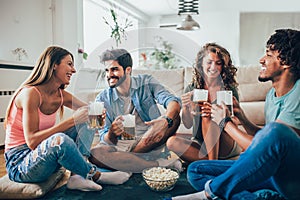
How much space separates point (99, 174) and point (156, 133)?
441 mm

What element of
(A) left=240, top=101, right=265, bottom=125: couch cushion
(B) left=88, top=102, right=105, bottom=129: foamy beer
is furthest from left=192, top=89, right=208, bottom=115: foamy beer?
(A) left=240, top=101, right=265, bottom=125: couch cushion

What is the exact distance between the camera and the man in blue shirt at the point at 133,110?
129cm

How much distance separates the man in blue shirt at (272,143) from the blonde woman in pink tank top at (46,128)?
55 centimetres

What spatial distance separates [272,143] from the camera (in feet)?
3.10

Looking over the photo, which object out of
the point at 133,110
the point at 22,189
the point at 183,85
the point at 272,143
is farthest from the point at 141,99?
the point at 22,189

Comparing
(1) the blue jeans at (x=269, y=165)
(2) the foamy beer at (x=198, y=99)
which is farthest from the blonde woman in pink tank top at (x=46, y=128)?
(1) the blue jeans at (x=269, y=165)

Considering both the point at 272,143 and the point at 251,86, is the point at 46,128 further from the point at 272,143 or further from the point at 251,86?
the point at 251,86

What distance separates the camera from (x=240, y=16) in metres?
5.67

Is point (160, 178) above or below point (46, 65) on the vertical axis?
below

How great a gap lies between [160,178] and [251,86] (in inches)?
64.7

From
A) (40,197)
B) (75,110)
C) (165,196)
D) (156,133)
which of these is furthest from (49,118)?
(165,196)

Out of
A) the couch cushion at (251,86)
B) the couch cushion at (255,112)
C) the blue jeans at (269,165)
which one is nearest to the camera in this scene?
the blue jeans at (269,165)

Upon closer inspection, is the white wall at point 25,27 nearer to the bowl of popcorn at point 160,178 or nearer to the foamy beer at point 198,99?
the bowl of popcorn at point 160,178

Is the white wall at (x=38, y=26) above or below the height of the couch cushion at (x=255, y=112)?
above
